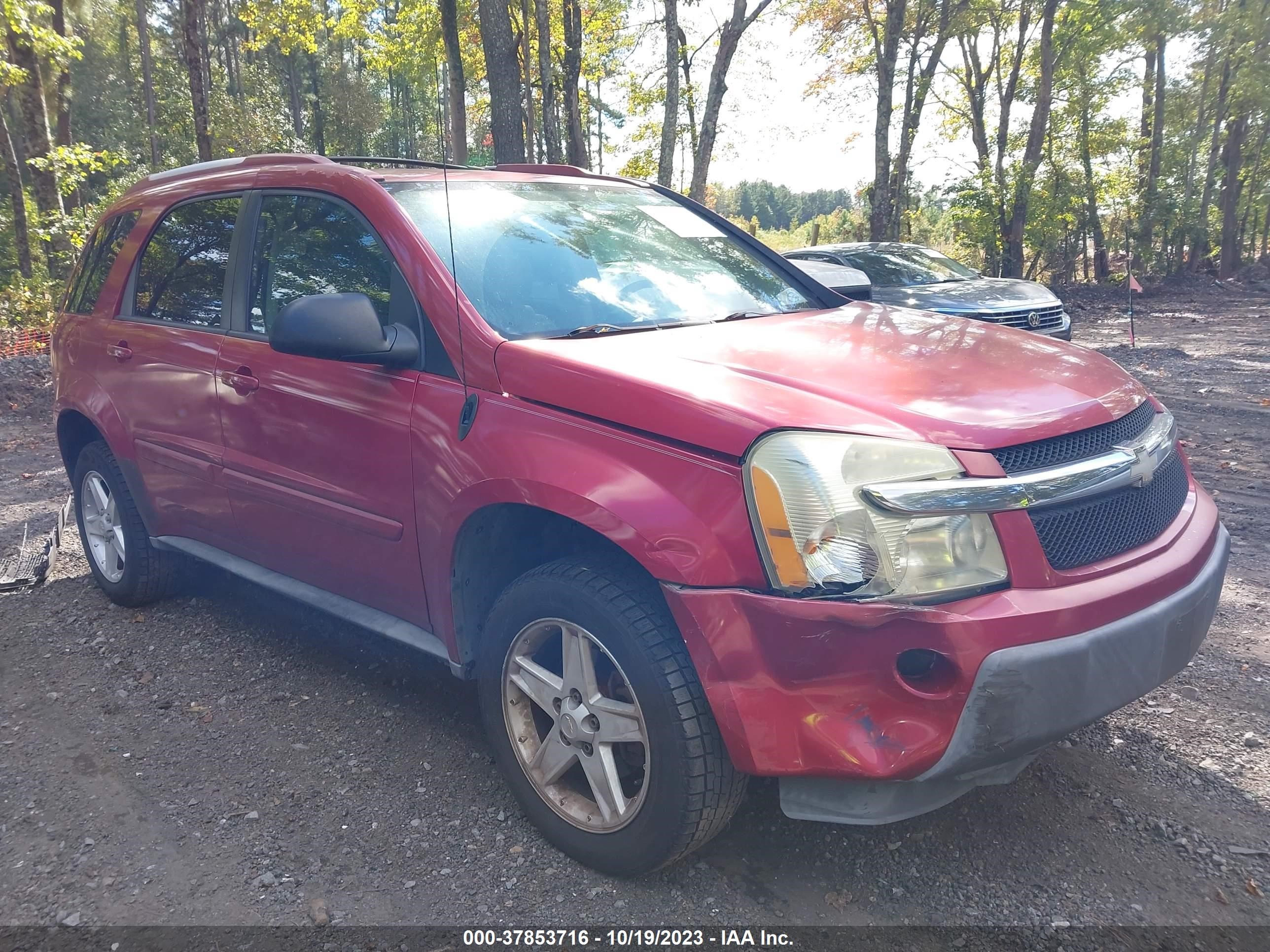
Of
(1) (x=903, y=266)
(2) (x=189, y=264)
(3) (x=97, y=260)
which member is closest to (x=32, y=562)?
(3) (x=97, y=260)

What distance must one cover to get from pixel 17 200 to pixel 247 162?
51.4ft

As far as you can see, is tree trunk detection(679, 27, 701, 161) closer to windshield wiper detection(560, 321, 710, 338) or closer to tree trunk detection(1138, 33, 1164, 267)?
tree trunk detection(1138, 33, 1164, 267)

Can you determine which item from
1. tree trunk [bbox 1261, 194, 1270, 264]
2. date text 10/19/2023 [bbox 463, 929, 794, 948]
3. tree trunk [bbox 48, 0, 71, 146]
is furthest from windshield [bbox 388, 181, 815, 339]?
tree trunk [bbox 1261, 194, 1270, 264]

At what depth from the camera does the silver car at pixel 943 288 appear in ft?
31.5

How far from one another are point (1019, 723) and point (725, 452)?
2.82ft

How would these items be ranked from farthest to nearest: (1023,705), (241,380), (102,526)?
(102,526) → (241,380) → (1023,705)

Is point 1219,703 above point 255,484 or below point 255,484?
below

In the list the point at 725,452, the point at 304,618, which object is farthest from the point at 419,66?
the point at 725,452

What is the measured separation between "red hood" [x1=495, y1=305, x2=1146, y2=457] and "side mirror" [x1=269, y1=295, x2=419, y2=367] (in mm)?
398

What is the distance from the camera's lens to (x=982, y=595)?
1.98 metres

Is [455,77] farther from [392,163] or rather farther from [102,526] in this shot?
[392,163]

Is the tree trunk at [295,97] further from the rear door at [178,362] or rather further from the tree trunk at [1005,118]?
the rear door at [178,362]

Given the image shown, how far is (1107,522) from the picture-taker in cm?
224

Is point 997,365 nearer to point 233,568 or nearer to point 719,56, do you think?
point 233,568
